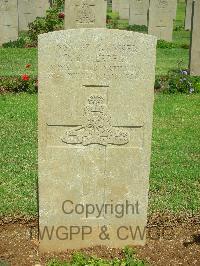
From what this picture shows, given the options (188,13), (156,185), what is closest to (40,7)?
(188,13)

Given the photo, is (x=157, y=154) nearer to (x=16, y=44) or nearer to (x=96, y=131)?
(x=96, y=131)

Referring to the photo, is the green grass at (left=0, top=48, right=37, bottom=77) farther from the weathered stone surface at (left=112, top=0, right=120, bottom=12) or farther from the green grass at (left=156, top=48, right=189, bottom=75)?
the weathered stone surface at (left=112, top=0, right=120, bottom=12)

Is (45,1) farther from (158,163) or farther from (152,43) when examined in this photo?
(152,43)

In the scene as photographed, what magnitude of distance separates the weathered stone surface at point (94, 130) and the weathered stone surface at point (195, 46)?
8.52 metres

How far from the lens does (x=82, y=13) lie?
14336 mm

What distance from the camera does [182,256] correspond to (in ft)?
14.1

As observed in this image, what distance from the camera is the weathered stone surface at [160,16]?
740 inches

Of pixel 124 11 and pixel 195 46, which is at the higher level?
pixel 124 11

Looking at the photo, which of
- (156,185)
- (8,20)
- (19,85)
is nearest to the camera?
(156,185)

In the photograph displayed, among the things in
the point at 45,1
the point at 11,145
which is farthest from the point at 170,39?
the point at 11,145

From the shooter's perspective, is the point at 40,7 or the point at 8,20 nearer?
the point at 8,20

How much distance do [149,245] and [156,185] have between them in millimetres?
1490

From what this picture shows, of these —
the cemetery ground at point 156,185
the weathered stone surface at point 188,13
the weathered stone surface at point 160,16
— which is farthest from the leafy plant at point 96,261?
the weathered stone surface at point 188,13

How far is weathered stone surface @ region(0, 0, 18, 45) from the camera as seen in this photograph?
17.2m
